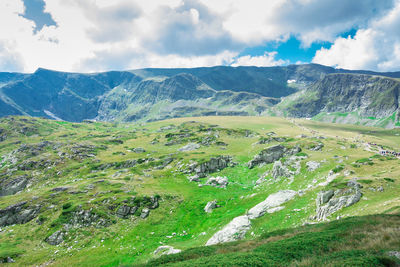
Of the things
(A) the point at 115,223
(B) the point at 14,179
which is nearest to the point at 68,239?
(A) the point at 115,223

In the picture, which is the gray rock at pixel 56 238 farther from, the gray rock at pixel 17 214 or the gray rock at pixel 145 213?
the gray rock at pixel 145 213

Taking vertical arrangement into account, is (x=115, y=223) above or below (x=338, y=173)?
below

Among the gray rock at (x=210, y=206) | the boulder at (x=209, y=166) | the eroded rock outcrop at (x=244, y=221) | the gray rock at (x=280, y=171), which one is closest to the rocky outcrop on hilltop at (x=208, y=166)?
the boulder at (x=209, y=166)

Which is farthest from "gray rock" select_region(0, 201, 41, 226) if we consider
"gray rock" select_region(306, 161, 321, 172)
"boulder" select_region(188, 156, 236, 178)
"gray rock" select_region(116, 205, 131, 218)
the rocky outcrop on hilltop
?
"gray rock" select_region(306, 161, 321, 172)

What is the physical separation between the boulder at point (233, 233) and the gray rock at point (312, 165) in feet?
90.7

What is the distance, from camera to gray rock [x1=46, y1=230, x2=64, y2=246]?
38656mm

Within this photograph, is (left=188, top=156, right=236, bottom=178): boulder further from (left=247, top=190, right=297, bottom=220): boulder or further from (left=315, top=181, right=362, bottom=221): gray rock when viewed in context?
(left=315, top=181, right=362, bottom=221): gray rock

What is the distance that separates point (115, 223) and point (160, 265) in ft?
101

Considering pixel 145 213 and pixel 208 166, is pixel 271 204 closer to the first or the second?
pixel 145 213

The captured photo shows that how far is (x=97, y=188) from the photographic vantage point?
6038 centimetres

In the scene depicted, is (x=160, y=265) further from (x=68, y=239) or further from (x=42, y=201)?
(x=42, y=201)

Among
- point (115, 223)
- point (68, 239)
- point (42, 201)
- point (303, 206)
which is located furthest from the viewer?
point (42, 201)

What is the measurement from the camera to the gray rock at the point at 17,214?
49.4 metres

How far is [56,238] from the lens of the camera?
39.3 m
